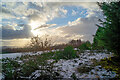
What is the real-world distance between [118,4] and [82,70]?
267 cm

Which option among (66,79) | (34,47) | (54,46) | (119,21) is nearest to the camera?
(119,21)

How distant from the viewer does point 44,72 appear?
354 cm

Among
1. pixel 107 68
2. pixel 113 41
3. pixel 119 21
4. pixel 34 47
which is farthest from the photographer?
pixel 34 47

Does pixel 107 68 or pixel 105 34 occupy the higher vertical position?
pixel 105 34

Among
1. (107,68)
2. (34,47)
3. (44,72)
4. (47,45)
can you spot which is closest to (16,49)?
(34,47)

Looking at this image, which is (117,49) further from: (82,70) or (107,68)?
(82,70)

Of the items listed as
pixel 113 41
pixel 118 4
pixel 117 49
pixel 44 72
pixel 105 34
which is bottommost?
pixel 44 72

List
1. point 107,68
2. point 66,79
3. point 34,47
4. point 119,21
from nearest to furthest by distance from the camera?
point 119,21
point 66,79
point 107,68
point 34,47

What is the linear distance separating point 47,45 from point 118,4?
10.6 meters

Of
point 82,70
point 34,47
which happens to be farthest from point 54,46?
point 82,70

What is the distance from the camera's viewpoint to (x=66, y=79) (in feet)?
11.4

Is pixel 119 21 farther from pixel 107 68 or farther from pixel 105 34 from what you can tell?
pixel 107 68

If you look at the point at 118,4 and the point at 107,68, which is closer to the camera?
the point at 118,4

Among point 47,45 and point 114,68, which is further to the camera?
point 47,45
